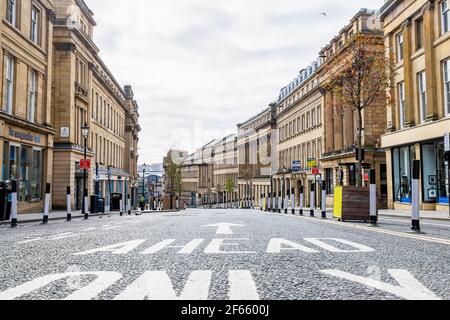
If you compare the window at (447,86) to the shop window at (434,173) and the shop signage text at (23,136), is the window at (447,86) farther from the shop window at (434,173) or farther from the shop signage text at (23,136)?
the shop signage text at (23,136)

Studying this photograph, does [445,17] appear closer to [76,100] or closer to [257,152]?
[76,100]

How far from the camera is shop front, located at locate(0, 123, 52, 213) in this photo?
24391 millimetres

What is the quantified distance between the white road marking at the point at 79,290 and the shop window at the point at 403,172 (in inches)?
1162

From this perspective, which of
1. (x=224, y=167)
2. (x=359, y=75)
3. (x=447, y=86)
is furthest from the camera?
(x=224, y=167)

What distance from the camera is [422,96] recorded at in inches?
1171

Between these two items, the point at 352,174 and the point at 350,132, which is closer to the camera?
the point at 352,174

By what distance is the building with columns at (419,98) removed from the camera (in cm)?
2681

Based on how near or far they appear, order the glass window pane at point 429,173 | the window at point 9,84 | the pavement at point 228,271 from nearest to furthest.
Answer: the pavement at point 228,271
the window at point 9,84
the glass window pane at point 429,173

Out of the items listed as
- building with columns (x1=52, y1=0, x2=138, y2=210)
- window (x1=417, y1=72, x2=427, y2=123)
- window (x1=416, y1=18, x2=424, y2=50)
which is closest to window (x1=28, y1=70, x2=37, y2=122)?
building with columns (x1=52, y1=0, x2=138, y2=210)

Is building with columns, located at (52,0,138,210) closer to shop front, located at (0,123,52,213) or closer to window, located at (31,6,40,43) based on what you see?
shop front, located at (0,123,52,213)

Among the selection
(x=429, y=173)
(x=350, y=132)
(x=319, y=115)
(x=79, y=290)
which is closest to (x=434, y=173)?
(x=429, y=173)

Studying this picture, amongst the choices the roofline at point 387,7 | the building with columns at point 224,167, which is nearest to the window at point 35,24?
the roofline at point 387,7

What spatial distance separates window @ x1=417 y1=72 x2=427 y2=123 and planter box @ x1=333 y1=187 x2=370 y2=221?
17.8 metres

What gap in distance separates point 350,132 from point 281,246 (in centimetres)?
4456
